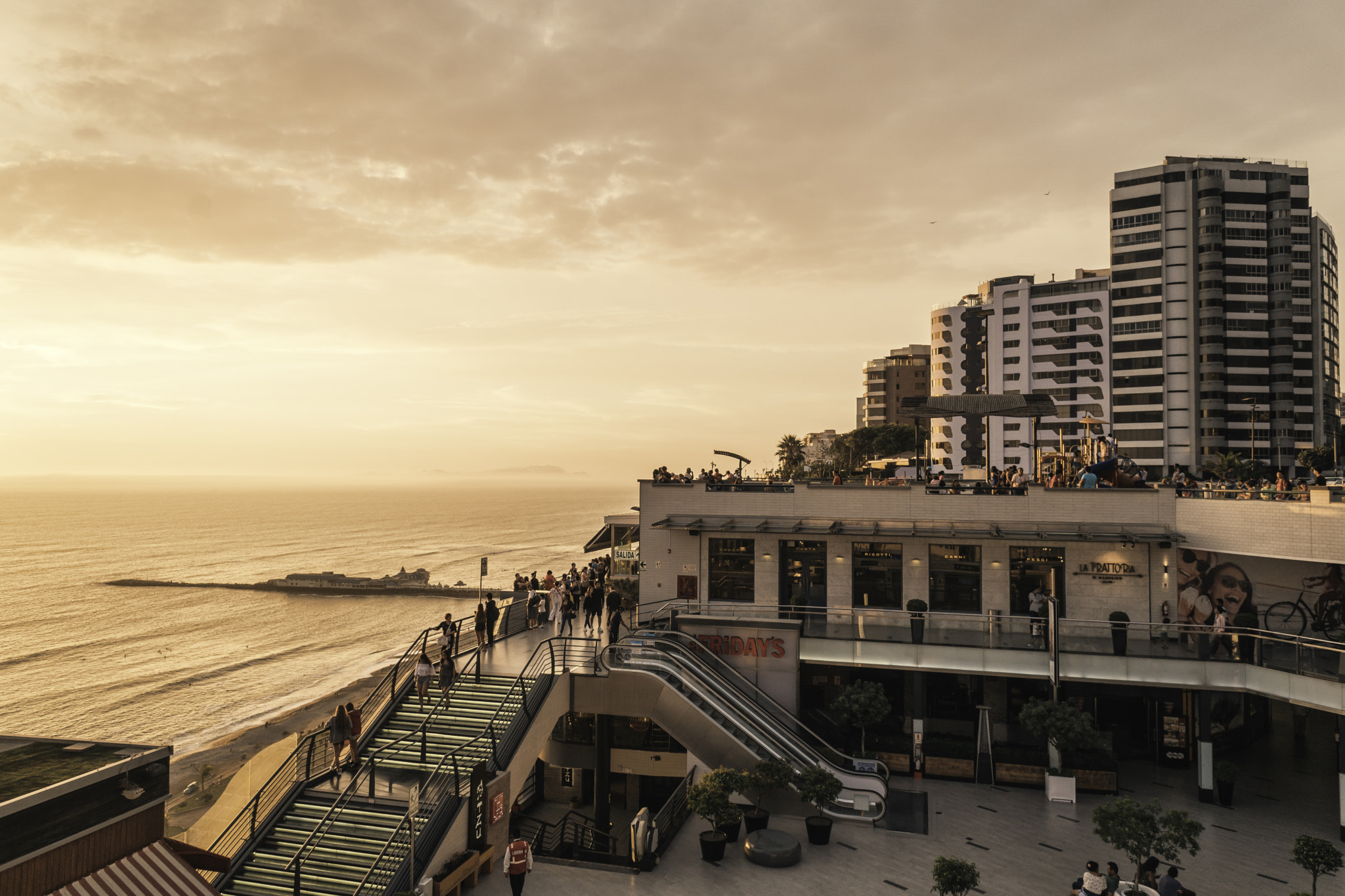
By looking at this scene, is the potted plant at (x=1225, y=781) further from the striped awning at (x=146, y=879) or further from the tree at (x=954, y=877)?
the striped awning at (x=146, y=879)

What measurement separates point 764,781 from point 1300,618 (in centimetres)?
1742

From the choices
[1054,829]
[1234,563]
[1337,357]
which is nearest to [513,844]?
[1054,829]

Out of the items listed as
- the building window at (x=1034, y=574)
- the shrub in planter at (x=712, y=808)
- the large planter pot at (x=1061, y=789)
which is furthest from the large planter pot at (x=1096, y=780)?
the shrub in planter at (x=712, y=808)

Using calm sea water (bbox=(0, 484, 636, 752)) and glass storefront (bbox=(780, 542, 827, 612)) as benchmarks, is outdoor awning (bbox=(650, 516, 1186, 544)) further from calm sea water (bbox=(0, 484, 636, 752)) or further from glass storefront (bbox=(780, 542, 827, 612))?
calm sea water (bbox=(0, 484, 636, 752))

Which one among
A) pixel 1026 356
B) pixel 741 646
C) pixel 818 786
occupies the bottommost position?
pixel 818 786

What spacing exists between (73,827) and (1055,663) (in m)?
22.6

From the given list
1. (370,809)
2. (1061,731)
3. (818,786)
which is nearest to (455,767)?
(370,809)

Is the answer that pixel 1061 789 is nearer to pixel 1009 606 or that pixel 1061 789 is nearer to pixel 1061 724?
pixel 1061 724

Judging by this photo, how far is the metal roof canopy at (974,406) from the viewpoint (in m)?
29.5

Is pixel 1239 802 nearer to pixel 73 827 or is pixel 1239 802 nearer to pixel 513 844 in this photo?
pixel 513 844

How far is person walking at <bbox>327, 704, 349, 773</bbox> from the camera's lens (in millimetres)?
17938

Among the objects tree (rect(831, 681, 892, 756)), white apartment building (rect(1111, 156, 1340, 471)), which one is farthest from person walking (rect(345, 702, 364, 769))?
white apartment building (rect(1111, 156, 1340, 471))

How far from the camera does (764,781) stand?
20422 mm

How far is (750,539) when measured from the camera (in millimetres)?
29172
